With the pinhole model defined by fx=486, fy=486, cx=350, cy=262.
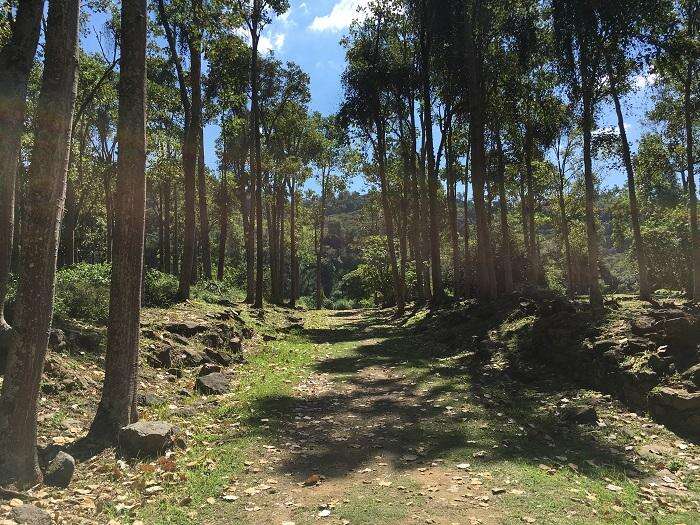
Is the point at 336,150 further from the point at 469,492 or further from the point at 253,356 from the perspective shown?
→ the point at 469,492

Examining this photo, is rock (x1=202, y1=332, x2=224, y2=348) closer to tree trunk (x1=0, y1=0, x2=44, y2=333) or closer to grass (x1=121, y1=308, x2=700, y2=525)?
grass (x1=121, y1=308, x2=700, y2=525)

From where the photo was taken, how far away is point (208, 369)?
10805mm

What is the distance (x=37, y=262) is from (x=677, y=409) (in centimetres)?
884

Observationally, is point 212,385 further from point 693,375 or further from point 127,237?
point 693,375

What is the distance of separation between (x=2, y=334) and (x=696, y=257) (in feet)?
68.1

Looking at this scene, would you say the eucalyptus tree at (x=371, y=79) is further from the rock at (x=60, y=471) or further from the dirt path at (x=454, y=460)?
the rock at (x=60, y=471)

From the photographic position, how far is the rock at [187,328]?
1219cm

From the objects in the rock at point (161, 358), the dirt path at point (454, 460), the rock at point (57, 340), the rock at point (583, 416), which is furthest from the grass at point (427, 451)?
the rock at point (57, 340)

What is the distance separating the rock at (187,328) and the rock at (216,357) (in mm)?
770

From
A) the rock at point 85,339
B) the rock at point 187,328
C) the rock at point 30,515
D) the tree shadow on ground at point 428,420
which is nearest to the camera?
the rock at point 30,515

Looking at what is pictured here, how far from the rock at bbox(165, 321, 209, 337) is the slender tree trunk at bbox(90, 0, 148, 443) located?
17.5 feet

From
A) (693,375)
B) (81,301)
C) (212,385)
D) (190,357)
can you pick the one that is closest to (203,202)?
(81,301)

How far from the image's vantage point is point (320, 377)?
11.5 m

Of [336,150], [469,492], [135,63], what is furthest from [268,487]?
[336,150]
